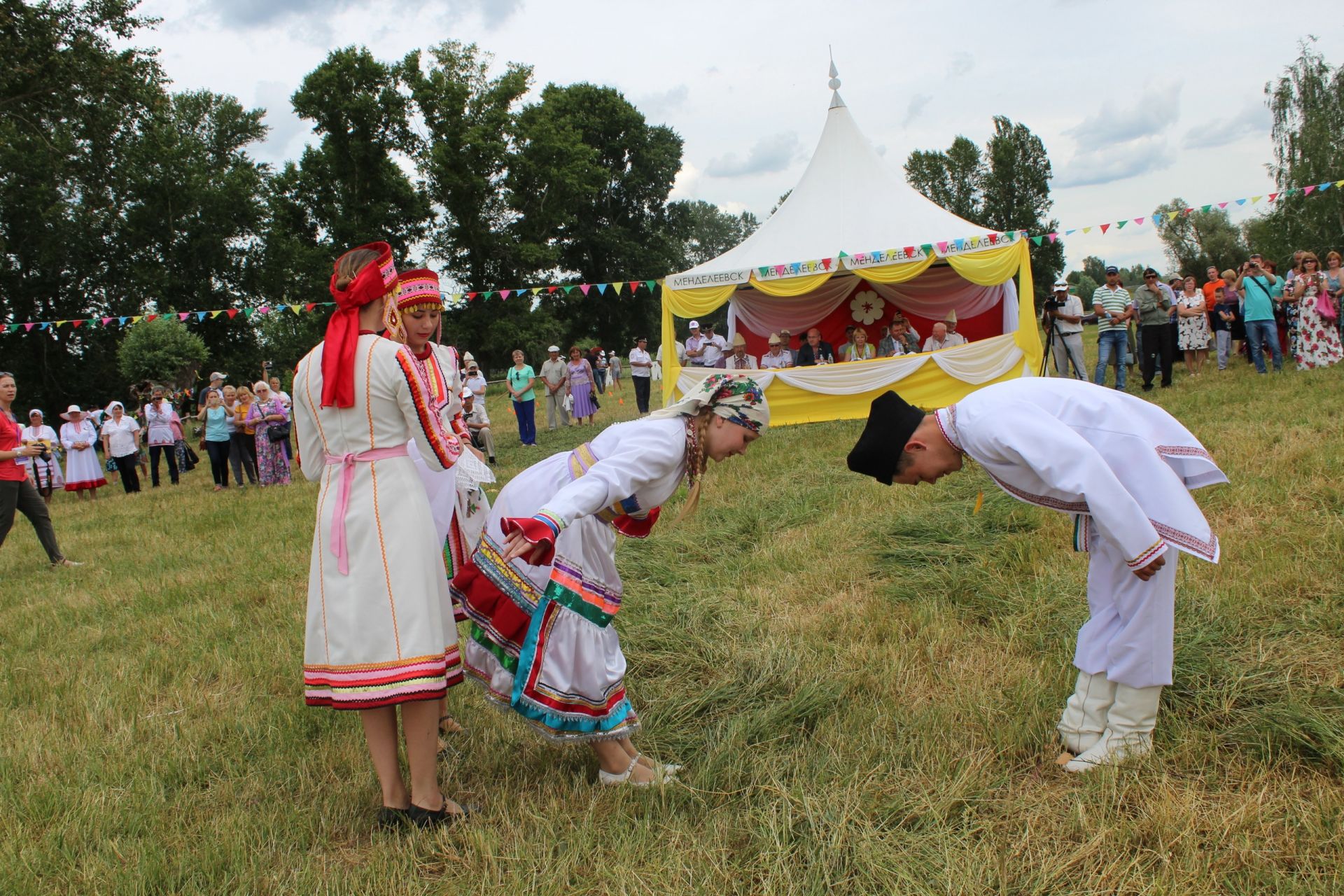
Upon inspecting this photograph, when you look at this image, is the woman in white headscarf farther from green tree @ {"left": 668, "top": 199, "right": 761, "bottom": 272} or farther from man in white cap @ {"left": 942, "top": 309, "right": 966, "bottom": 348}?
green tree @ {"left": 668, "top": 199, "right": 761, "bottom": 272}

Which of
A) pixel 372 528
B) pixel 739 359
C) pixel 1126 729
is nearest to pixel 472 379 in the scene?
pixel 739 359

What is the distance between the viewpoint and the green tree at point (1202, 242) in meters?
53.9

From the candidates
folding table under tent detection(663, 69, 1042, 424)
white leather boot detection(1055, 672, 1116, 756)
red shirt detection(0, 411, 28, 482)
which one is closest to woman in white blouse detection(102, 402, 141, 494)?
red shirt detection(0, 411, 28, 482)

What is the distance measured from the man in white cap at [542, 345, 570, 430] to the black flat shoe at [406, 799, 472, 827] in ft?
46.6

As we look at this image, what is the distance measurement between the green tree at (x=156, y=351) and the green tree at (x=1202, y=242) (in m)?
47.9

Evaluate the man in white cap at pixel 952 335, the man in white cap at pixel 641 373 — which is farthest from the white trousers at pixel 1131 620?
the man in white cap at pixel 641 373

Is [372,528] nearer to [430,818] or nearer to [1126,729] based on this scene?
[430,818]

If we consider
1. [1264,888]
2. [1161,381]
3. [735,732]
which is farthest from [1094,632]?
[1161,381]

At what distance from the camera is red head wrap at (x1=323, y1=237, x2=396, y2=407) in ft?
8.98

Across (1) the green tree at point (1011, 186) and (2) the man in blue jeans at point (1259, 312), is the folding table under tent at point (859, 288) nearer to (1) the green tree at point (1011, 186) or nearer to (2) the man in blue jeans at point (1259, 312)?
(2) the man in blue jeans at point (1259, 312)

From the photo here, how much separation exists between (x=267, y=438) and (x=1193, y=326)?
13481 millimetres

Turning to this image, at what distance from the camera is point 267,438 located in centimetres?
1356

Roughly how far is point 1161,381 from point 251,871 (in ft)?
40.2

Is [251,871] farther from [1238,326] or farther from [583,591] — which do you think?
[1238,326]
